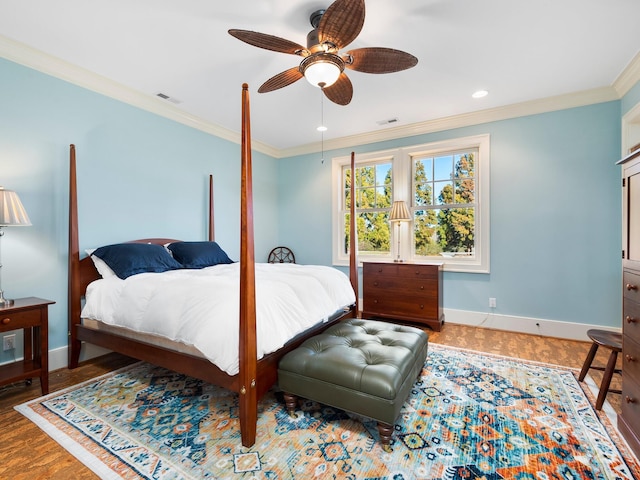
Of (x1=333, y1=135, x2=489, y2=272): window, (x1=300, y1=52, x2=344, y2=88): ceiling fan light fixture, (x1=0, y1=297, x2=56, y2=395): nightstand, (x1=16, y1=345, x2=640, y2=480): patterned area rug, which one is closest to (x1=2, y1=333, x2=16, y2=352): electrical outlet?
(x1=0, y1=297, x2=56, y2=395): nightstand

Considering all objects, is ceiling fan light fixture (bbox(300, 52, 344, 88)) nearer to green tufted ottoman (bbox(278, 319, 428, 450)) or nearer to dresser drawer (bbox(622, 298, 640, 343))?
green tufted ottoman (bbox(278, 319, 428, 450))

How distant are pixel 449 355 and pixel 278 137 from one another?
3.70 meters

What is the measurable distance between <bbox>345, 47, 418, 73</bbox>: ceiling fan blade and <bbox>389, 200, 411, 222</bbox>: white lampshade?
201 cm

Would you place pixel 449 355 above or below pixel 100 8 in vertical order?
below

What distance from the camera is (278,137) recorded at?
15.1 feet

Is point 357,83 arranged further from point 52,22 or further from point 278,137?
point 52,22

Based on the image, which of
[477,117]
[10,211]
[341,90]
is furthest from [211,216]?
[477,117]

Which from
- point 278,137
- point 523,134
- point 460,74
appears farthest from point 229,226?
point 523,134

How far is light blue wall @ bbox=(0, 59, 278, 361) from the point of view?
7.93 feet

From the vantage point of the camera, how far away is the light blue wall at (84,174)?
7.93 ft

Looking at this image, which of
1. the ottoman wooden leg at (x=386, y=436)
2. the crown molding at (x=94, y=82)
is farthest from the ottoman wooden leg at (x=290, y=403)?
the crown molding at (x=94, y=82)

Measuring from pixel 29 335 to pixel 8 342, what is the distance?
0.81ft

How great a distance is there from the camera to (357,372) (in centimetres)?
165

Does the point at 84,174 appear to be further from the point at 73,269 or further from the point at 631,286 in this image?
the point at 631,286
